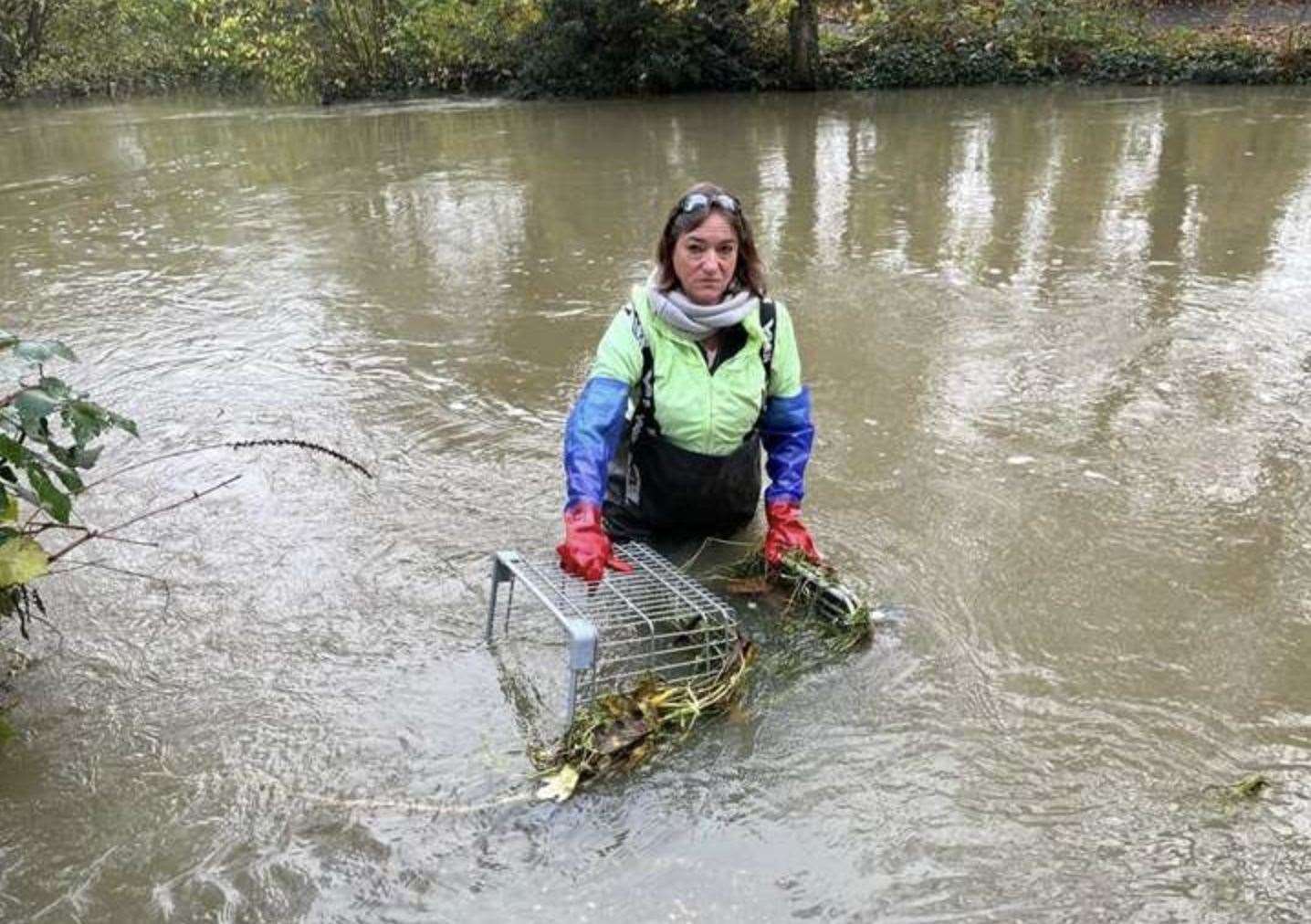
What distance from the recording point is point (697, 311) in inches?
132

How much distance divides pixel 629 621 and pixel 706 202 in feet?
4.03

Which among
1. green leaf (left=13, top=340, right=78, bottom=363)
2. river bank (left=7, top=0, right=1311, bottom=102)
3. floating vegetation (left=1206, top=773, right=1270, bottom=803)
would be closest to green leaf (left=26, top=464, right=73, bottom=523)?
green leaf (left=13, top=340, right=78, bottom=363)

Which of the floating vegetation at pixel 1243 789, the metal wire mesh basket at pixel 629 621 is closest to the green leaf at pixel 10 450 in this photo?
the metal wire mesh basket at pixel 629 621

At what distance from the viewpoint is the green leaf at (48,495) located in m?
2.77

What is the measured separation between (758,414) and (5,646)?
2.39 metres

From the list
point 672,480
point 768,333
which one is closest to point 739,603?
point 672,480

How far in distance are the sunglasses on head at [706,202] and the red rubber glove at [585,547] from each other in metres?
0.91

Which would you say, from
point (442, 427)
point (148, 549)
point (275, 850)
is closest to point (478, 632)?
point (275, 850)

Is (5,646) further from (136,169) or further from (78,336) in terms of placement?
(136,169)

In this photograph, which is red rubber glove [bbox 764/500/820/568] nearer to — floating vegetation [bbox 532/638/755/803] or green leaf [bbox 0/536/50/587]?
floating vegetation [bbox 532/638/755/803]

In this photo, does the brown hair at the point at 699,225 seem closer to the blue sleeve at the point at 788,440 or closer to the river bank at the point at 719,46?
the blue sleeve at the point at 788,440

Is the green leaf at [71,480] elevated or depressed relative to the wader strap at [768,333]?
depressed

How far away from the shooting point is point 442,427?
5129mm

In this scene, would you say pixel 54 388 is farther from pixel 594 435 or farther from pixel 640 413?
pixel 640 413
